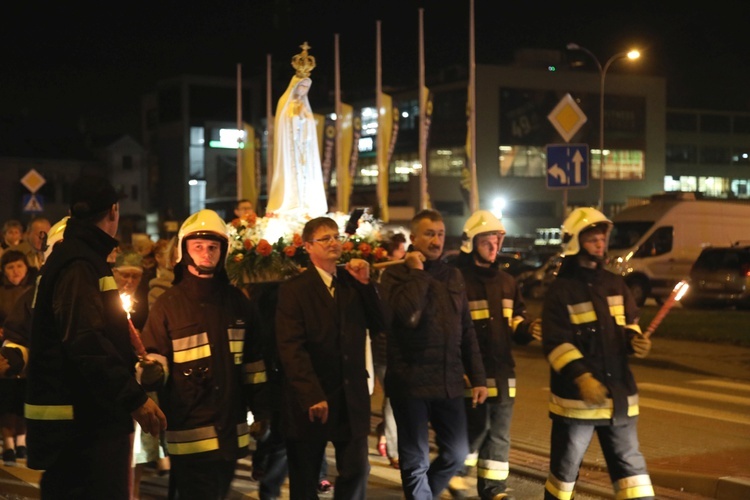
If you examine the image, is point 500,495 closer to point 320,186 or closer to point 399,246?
point 399,246

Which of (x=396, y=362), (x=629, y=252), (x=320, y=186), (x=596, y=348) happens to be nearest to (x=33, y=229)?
(x=320, y=186)

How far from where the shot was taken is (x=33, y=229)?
1264 centimetres

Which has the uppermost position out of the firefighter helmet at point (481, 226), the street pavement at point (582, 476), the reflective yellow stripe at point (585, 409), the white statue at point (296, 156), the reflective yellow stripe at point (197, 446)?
the white statue at point (296, 156)

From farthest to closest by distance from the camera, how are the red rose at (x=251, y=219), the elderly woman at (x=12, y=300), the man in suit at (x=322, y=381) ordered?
the elderly woman at (x=12, y=300) < the red rose at (x=251, y=219) < the man in suit at (x=322, y=381)

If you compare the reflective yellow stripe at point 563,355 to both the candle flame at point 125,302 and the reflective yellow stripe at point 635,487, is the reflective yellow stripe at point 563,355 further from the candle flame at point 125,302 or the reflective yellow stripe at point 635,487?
the candle flame at point 125,302

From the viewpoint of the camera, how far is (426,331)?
21.5ft

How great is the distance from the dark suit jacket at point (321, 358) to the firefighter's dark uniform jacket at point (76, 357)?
127 centimetres

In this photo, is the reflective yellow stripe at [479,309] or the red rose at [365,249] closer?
the reflective yellow stripe at [479,309]

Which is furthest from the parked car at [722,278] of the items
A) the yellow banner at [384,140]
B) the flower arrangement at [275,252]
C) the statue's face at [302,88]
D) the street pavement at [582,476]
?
the flower arrangement at [275,252]

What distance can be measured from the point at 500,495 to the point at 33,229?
25.3 ft

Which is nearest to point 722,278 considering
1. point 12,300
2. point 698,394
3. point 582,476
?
point 698,394

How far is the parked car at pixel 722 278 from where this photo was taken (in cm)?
2539

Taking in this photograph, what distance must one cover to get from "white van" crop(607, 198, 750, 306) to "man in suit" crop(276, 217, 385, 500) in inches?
880

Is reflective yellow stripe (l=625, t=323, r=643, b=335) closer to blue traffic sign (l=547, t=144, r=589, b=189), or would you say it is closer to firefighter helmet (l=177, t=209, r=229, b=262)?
firefighter helmet (l=177, t=209, r=229, b=262)
